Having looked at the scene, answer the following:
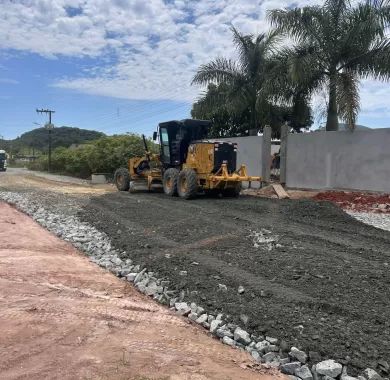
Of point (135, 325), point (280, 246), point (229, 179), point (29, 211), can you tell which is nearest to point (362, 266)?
point (280, 246)

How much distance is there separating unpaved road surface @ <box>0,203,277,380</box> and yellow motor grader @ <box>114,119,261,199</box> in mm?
9854

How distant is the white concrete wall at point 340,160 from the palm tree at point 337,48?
1.14m

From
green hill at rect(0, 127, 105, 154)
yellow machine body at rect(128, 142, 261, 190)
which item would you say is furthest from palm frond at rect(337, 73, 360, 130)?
green hill at rect(0, 127, 105, 154)

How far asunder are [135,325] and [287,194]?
1382 cm

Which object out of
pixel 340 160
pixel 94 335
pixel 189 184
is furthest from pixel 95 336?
pixel 340 160

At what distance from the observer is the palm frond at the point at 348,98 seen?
17.9m

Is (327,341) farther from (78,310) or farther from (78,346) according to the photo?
(78,310)

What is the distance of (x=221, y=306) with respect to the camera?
5750 millimetres

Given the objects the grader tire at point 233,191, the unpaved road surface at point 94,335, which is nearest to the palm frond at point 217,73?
the grader tire at point 233,191

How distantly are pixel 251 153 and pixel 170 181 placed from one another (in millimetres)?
5421

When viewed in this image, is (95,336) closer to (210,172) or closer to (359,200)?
(359,200)

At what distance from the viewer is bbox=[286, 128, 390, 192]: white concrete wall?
1648 centimetres

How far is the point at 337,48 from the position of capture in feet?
64.2

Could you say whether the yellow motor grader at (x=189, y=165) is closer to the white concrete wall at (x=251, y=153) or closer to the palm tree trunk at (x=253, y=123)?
the white concrete wall at (x=251, y=153)
